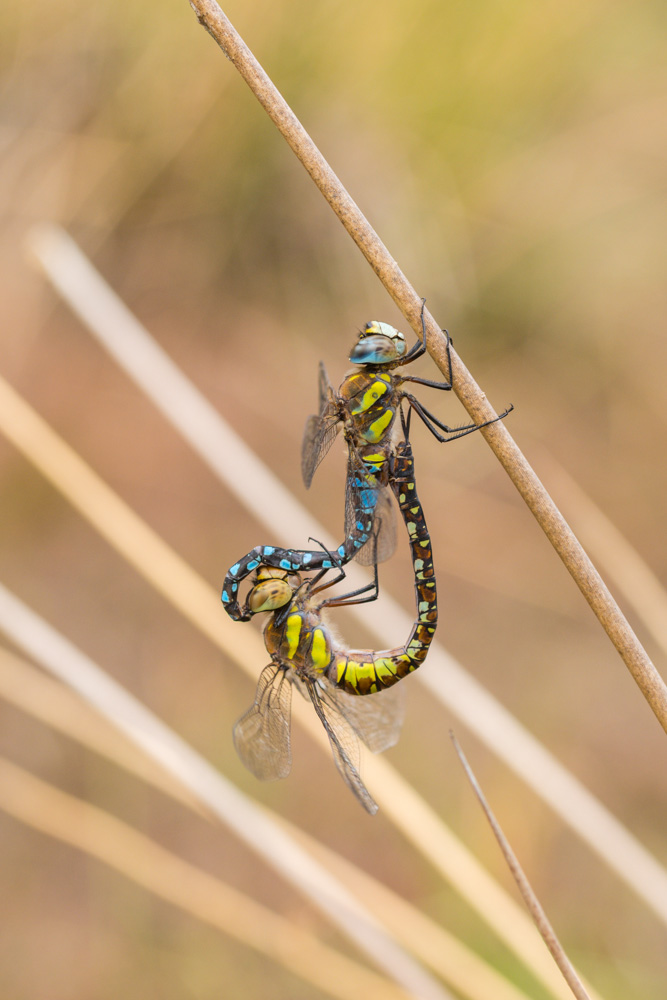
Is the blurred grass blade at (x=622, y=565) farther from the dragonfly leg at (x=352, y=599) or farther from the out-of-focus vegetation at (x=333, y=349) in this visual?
the out-of-focus vegetation at (x=333, y=349)

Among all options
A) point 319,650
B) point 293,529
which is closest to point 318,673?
point 319,650

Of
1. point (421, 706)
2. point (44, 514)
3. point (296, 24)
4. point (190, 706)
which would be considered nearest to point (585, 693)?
point (421, 706)

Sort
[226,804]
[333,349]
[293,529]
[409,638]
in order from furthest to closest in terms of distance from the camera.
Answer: [333,349] → [293,529] → [226,804] → [409,638]

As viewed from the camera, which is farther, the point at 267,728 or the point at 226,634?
the point at 226,634

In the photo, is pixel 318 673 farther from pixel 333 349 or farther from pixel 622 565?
pixel 333 349

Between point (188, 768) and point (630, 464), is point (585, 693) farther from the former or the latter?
point (188, 768)

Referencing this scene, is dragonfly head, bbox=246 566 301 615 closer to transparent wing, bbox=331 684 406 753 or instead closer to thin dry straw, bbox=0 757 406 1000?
transparent wing, bbox=331 684 406 753

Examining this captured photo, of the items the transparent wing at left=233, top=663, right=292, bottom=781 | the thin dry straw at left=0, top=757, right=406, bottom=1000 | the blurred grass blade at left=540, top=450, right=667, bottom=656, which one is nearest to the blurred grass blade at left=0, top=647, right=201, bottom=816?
the thin dry straw at left=0, top=757, right=406, bottom=1000
